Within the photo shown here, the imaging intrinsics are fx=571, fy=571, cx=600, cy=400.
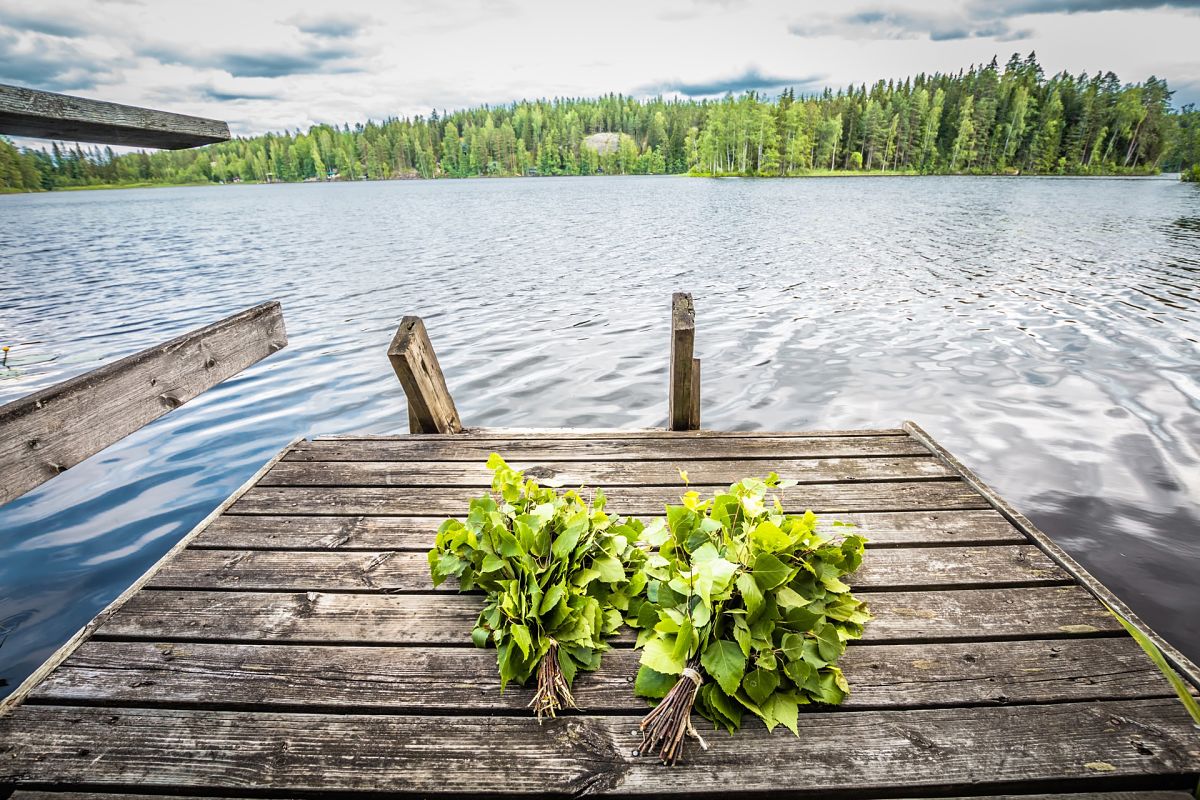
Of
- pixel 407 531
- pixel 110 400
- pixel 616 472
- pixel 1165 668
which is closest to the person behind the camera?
pixel 1165 668

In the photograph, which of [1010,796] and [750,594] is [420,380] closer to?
[750,594]

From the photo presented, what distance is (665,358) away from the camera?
1052 cm

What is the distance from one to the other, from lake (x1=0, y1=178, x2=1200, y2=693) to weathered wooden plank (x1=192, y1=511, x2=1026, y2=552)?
2330mm

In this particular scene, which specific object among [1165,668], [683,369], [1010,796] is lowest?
[1010,796]

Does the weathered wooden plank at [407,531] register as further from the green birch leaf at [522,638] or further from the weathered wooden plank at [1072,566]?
the green birch leaf at [522,638]

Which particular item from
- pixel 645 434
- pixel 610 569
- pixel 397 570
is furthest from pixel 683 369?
pixel 397 570

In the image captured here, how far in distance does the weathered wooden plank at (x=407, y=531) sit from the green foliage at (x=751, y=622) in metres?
0.85

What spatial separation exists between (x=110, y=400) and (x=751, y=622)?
2.86 m

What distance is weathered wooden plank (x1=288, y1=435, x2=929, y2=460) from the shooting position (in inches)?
168

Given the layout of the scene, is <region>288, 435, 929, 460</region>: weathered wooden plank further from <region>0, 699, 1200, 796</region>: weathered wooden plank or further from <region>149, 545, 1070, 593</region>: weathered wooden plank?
<region>0, 699, 1200, 796</region>: weathered wooden plank

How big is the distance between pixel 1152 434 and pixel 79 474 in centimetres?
1358

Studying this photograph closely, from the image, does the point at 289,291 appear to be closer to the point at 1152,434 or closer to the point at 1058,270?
the point at 1152,434

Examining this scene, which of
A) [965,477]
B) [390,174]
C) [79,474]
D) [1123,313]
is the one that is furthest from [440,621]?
[390,174]

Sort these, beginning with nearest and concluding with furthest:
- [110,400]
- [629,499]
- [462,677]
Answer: [462,677] → [110,400] → [629,499]
